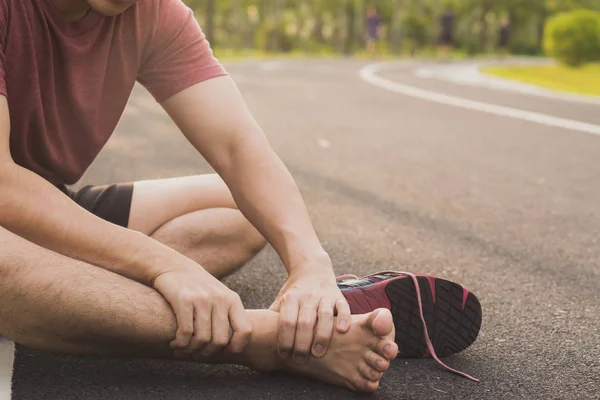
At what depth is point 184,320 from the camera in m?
2.44

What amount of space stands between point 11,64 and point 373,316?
3.92 feet

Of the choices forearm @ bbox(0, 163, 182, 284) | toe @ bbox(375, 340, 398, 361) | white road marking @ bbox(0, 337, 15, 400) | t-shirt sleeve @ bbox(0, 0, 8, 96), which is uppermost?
t-shirt sleeve @ bbox(0, 0, 8, 96)

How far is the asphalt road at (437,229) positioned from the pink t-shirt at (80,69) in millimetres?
611

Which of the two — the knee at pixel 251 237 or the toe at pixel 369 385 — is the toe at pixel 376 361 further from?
the knee at pixel 251 237

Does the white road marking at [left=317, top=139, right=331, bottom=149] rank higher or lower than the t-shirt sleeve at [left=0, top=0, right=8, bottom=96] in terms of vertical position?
lower

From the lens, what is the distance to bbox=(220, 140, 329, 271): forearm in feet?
9.13

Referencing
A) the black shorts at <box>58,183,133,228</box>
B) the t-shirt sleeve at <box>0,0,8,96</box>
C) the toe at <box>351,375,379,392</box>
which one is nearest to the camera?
the toe at <box>351,375,379,392</box>

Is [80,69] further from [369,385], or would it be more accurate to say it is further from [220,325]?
[369,385]

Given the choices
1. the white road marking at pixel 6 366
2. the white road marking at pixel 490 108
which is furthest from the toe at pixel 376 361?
the white road marking at pixel 490 108

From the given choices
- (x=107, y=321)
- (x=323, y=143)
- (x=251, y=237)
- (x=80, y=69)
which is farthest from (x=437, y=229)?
(x=323, y=143)

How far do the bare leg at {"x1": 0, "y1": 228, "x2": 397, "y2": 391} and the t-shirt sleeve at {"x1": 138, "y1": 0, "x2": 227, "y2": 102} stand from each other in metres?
0.84

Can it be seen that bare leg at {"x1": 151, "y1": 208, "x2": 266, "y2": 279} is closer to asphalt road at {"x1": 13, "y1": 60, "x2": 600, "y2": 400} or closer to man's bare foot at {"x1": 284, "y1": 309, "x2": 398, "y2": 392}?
asphalt road at {"x1": 13, "y1": 60, "x2": 600, "y2": 400}

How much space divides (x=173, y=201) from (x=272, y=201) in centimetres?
60

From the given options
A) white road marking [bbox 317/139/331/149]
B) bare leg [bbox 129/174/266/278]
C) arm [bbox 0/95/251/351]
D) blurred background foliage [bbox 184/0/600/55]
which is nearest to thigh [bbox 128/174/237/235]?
bare leg [bbox 129/174/266/278]
